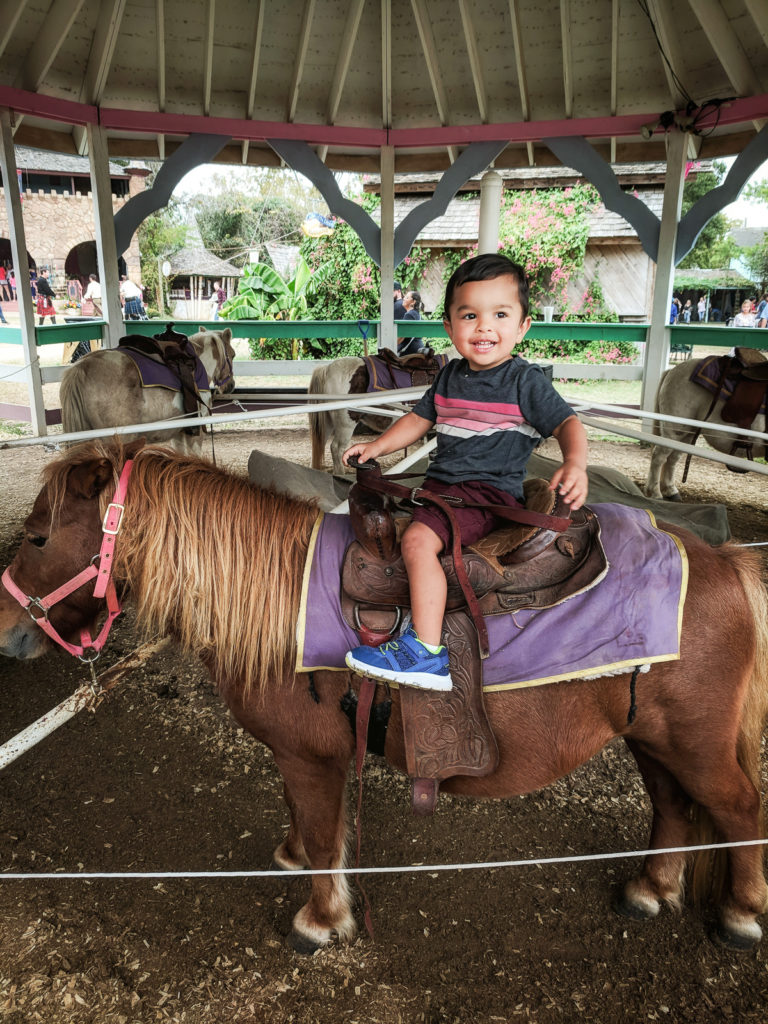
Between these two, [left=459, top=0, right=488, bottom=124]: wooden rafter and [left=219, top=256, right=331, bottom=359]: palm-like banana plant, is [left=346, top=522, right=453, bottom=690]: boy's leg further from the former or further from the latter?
[left=219, top=256, right=331, bottom=359]: palm-like banana plant

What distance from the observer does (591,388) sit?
→ 50.1 ft

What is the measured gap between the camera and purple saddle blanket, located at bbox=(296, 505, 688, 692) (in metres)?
1.56

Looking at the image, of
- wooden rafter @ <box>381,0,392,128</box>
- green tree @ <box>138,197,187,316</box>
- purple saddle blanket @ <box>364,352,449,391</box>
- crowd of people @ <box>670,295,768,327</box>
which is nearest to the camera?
wooden rafter @ <box>381,0,392,128</box>

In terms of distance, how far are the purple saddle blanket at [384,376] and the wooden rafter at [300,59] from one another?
3.27 metres

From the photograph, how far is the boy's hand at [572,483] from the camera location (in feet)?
5.11

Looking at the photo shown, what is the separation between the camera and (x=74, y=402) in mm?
5852

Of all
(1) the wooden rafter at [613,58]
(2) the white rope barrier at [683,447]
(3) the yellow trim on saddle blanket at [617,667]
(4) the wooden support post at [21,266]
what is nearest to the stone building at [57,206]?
(4) the wooden support post at [21,266]

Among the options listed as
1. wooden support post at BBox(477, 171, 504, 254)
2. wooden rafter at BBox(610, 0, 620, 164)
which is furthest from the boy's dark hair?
wooden rafter at BBox(610, 0, 620, 164)

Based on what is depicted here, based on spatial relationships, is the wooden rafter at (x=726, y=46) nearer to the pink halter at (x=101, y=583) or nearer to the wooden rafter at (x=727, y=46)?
the wooden rafter at (x=727, y=46)

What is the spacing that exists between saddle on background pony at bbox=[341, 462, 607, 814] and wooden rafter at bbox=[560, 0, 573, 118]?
7.30 metres

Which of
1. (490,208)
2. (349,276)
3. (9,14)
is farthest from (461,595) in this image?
(349,276)

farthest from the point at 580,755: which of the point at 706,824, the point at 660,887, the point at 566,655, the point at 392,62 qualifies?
the point at 392,62

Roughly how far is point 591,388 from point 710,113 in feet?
28.0

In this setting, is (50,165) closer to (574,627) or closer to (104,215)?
(104,215)
